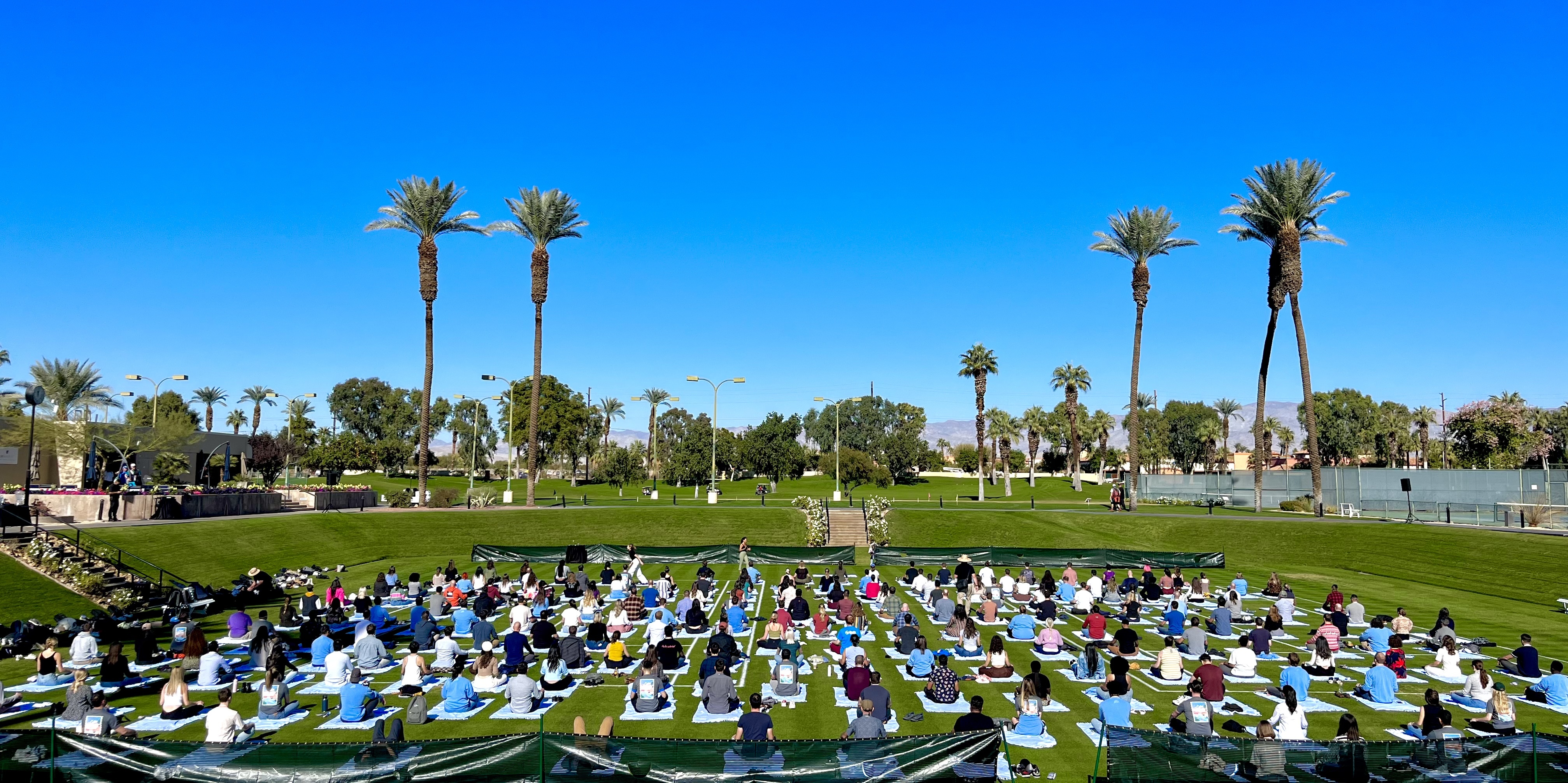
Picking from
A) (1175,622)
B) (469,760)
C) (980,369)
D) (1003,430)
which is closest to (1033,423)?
(1003,430)

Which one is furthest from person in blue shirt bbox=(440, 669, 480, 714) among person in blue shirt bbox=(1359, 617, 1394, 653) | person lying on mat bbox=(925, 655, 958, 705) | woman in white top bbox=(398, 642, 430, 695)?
person in blue shirt bbox=(1359, 617, 1394, 653)

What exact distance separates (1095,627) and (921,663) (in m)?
6.47

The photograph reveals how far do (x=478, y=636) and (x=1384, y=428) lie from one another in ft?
580

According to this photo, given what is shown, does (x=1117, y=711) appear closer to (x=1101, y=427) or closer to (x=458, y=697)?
(x=458, y=697)

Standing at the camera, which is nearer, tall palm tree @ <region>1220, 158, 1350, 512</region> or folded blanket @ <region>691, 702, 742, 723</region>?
folded blanket @ <region>691, 702, 742, 723</region>

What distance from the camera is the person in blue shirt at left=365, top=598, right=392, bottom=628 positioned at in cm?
2459

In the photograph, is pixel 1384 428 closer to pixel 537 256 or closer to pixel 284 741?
pixel 537 256

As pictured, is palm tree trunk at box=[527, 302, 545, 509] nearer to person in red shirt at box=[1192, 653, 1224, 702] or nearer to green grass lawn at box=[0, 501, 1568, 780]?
green grass lawn at box=[0, 501, 1568, 780]

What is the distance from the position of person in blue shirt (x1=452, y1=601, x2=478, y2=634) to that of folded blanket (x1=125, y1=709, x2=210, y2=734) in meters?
8.62

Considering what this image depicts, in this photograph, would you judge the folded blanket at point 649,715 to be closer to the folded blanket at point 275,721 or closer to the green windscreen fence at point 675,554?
the folded blanket at point 275,721

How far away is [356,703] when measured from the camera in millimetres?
16625

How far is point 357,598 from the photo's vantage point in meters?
27.2

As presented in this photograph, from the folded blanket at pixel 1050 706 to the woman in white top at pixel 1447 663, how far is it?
32.4 feet

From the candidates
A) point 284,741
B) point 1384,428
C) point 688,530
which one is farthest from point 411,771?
point 1384,428
